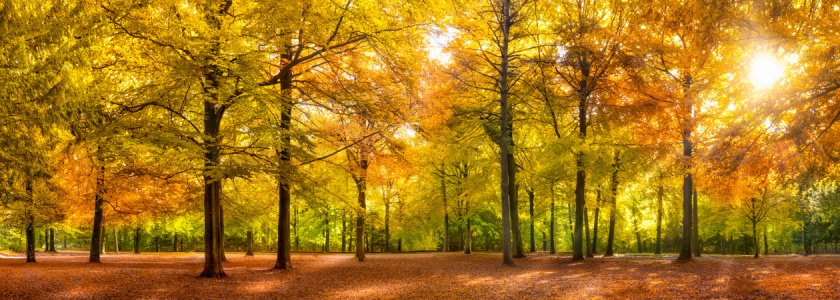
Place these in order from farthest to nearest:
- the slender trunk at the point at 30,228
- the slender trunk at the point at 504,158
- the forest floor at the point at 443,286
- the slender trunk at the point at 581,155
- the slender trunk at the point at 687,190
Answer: the slender trunk at the point at 30,228, the slender trunk at the point at 581,155, the slender trunk at the point at 504,158, the slender trunk at the point at 687,190, the forest floor at the point at 443,286

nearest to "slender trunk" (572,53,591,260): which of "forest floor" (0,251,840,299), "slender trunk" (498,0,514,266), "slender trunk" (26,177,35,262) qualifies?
"slender trunk" (498,0,514,266)

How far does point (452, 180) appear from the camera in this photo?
28.9 metres

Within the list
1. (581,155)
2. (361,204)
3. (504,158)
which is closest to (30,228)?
(361,204)

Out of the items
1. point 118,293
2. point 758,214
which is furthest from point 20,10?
point 758,214

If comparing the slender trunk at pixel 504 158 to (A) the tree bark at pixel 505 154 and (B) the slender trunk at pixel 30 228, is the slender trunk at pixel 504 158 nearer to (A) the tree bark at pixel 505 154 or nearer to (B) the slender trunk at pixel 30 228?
(A) the tree bark at pixel 505 154

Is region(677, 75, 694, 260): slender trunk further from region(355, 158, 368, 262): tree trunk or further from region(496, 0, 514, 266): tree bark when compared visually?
region(355, 158, 368, 262): tree trunk

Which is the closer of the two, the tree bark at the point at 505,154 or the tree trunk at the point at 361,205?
the tree bark at the point at 505,154

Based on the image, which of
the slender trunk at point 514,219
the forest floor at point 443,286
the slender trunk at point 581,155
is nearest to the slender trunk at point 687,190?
the slender trunk at point 581,155

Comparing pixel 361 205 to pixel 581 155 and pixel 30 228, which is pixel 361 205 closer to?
pixel 581 155

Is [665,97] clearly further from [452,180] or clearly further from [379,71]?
[452,180]

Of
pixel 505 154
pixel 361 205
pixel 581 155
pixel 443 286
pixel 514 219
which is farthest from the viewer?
pixel 361 205

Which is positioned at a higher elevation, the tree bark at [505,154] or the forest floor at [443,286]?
the tree bark at [505,154]

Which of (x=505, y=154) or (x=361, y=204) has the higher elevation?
(x=505, y=154)

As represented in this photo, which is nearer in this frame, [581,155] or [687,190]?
[687,190]
